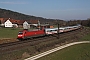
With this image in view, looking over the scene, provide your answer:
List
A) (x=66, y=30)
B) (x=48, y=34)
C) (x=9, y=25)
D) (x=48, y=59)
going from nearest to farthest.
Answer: (x=48, y=59) → (x=48, y=34) → (x=66, y=30) → (x=9, y=25)

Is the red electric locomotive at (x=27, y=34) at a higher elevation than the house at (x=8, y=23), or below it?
below

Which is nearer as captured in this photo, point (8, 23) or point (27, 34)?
point (27, 34)

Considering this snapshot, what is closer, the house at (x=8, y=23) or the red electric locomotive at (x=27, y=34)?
the red electric locomotive at (x=27, y=34)

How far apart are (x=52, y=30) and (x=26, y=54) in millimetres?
31355

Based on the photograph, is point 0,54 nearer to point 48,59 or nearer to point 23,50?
point 23,50

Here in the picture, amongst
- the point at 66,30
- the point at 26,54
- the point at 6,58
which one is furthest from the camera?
the point at 66,30

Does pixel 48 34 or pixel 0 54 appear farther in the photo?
pixel 48 34

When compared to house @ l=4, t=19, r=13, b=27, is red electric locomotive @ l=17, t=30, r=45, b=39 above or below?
below

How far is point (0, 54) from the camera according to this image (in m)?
23.9

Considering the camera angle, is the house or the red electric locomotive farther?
the house

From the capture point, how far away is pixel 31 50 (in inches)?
1166

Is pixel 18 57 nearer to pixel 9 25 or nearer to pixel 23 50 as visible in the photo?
pixel 23 50

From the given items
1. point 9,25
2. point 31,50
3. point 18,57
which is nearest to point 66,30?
point 31,50

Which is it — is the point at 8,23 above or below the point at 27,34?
above
